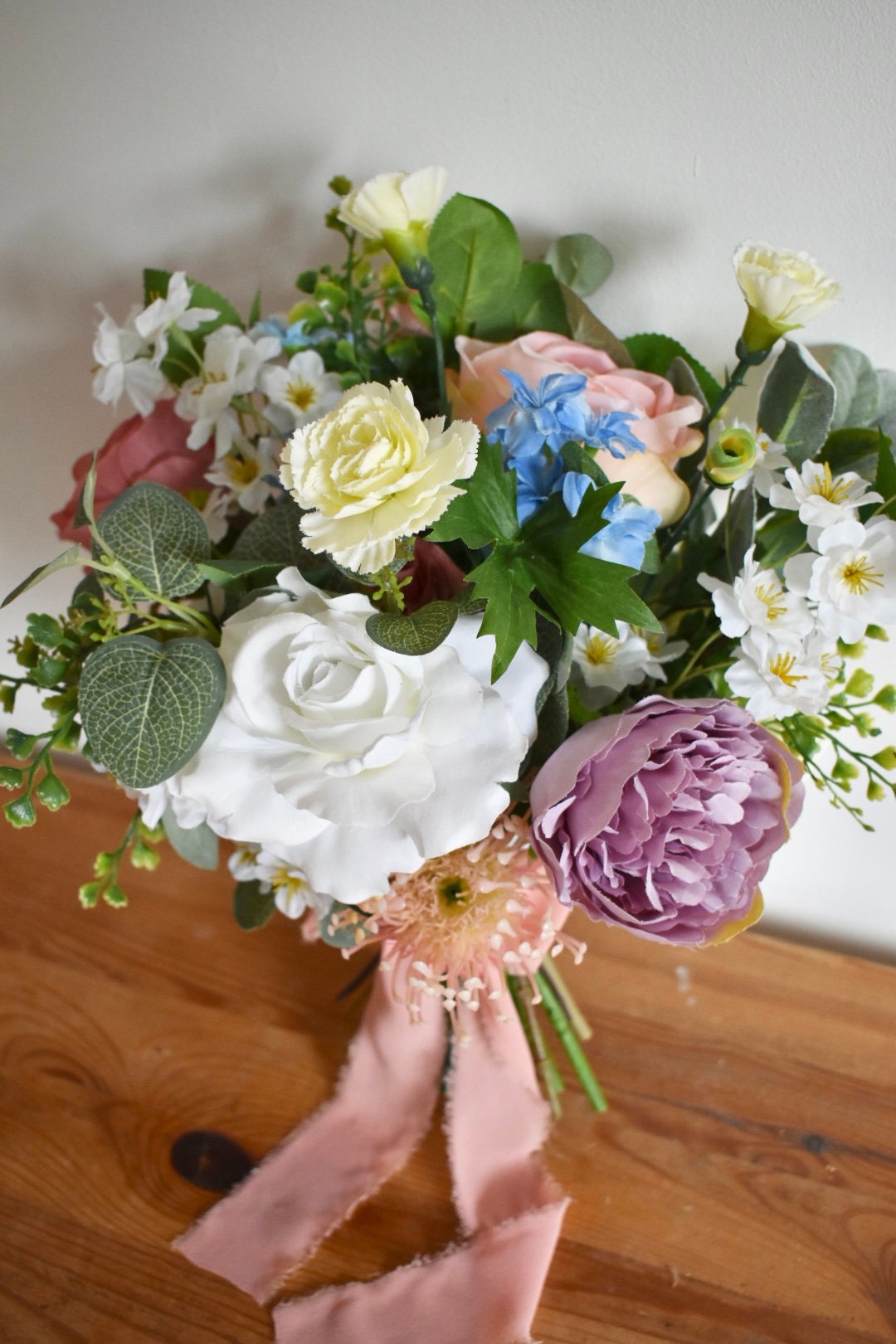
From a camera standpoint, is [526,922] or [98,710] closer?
[98,710]

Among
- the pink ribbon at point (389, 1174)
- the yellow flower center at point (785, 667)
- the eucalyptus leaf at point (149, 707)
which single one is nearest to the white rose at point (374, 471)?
the eucalyptus leaf at point (149, 707)

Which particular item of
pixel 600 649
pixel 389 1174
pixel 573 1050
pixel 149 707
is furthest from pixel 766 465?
pixel 389 1174

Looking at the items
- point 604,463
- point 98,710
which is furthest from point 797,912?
point 98,710

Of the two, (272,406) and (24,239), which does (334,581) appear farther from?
(24,239)

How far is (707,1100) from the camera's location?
72 cm

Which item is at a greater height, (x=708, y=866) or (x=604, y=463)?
(x=604, y=463)

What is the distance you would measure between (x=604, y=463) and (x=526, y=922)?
11.5 inches

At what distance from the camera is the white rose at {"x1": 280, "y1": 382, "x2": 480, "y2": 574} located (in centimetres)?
37

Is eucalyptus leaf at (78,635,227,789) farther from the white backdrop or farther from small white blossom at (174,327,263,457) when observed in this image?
the white backdrop

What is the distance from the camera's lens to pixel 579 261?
578 millimetres

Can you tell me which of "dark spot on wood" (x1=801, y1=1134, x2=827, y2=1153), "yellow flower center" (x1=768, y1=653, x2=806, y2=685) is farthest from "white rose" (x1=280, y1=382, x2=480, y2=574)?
"dark spot on wood" (x1=801, y1=1134, x2=827, y2=1153)

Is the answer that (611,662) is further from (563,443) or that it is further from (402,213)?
(402,213)

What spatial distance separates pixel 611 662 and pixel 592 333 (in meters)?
0.21

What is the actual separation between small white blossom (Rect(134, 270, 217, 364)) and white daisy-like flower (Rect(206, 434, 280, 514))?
7cm
